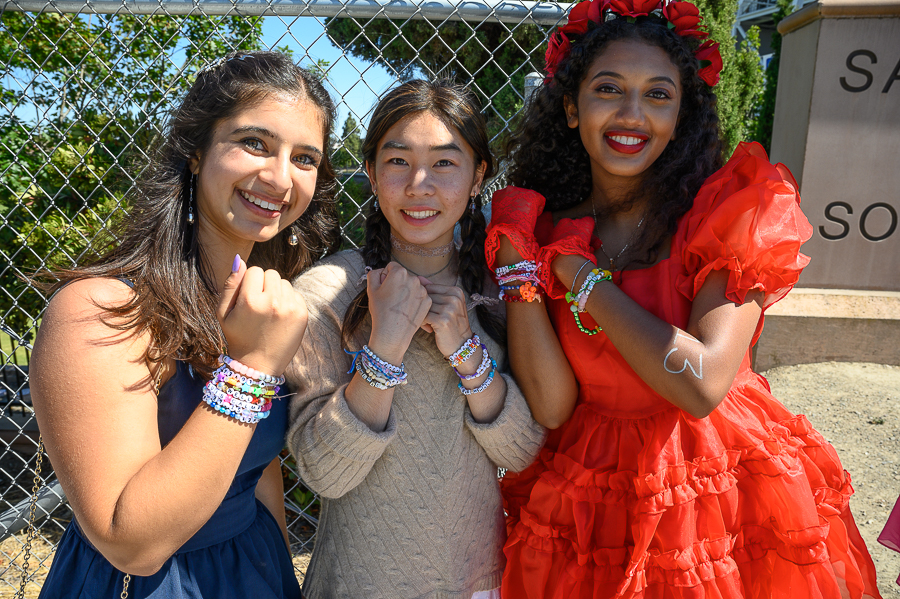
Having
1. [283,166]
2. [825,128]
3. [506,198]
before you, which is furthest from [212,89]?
[825,128]

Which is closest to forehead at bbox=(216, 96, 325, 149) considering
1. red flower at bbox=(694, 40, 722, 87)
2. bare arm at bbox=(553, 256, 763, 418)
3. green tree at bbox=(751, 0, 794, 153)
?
bare arm at bbox=(553, 256, 763, 418)

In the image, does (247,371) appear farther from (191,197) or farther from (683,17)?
(683,17)

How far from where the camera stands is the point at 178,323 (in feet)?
4.37

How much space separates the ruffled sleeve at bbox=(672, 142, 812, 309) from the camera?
145cm

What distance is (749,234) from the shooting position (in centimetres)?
146

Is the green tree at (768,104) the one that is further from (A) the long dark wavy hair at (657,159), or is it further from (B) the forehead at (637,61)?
(B) the forehead at (637,61)

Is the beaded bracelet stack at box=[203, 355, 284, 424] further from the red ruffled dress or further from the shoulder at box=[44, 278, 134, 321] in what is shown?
the red ruffled dress

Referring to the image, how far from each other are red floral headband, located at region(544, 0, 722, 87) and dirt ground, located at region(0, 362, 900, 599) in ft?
7.67

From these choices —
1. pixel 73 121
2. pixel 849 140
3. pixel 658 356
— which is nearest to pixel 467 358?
pixel 658 356

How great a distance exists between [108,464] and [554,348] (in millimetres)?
1101

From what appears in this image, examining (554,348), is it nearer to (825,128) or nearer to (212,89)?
(212,89)

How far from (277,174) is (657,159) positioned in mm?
1138

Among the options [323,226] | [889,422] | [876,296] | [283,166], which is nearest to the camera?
[283,166]

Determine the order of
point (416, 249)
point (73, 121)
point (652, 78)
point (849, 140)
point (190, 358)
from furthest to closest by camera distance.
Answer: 1. point (849, 140)
2. point (73, 121)
3. point (416, 249)
4. point (652, 78)
5. point (190, 358)
